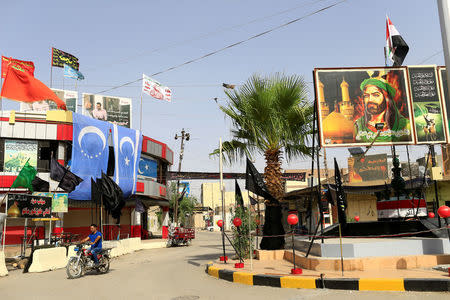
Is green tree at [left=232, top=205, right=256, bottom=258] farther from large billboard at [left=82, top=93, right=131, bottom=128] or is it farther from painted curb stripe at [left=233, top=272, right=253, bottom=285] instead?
large billboard at [left=82, top=93, right=131, bottom=128]

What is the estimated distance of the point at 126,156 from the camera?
108 ft

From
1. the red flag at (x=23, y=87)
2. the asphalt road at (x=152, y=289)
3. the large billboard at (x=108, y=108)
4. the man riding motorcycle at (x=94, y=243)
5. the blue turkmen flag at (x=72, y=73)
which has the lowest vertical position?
the asphalt road at (x=152, y=289)

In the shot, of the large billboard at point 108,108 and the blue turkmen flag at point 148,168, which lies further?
the large billboard at point 108,108

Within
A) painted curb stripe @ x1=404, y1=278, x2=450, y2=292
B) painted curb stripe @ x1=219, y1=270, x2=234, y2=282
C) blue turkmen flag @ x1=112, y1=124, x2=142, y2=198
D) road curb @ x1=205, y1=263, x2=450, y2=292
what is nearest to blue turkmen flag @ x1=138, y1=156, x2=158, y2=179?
blue turkmen flag @ x1=112, y1=124, x2=142, y2=198

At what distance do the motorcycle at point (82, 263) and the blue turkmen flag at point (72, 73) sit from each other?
32771mm

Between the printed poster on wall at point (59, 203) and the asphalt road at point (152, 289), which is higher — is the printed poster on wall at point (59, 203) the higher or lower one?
the higher one

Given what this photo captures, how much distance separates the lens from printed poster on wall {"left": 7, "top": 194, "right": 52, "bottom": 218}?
1728 cm

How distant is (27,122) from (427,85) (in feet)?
82.6

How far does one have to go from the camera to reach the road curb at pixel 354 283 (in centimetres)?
816

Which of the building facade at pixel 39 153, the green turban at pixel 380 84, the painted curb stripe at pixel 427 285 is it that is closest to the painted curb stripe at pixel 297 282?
the painted curb stripe at pixel 427 285

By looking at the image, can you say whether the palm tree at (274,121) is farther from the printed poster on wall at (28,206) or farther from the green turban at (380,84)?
the printed poster on wall at (28,206)

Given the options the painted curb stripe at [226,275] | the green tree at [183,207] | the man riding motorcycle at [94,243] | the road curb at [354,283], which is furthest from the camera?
the green tree at [183,207]

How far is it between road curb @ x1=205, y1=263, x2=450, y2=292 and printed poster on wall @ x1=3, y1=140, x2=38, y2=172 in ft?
74.1

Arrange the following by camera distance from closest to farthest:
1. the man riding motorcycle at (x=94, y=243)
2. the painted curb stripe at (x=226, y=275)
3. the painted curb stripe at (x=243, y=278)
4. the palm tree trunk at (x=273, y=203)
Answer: the painted curb stripe at (x=243, y=278)
the painted curb stripe at (x=226, y=275)
the man riding motorcycle at (x=94, y=243)
the palm tree trunk at (x=273, y=203)
